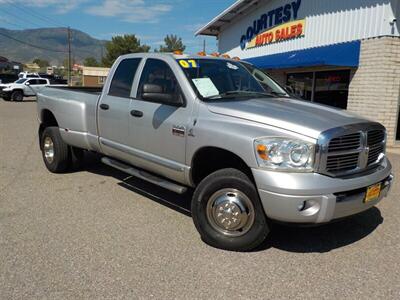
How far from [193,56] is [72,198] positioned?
2529 millimetres

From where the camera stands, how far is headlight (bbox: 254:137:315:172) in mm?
3436

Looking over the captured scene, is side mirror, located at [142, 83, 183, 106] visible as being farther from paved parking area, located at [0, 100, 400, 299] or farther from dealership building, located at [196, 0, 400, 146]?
dealership building, located at [196, 0, 400, 146]

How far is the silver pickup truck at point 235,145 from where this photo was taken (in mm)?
3449

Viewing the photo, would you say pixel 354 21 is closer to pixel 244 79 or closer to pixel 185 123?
pixel 244 79

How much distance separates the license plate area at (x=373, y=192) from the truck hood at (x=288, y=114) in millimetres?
641

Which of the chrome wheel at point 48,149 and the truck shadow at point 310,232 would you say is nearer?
the truck shadow at point 310,232

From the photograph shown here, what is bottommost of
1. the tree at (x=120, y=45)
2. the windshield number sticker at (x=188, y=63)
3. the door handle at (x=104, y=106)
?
the door handle at (x=104, y=106)

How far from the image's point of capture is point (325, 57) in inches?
441

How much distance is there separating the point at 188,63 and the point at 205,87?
0.45 meters

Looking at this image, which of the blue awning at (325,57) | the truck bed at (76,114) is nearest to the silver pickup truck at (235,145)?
the truck bed at (76,114)

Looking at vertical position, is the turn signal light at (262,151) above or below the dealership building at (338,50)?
below

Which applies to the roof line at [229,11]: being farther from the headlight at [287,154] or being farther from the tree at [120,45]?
the tree at [120,45]

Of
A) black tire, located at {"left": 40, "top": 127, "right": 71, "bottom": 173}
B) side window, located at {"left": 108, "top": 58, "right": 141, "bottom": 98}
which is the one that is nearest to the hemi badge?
side window, located at {"left": 108, "top": 58, "right": 141, "bottom": 98}

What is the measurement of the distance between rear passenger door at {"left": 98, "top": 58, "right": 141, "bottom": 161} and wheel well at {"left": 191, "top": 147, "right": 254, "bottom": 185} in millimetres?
1213
